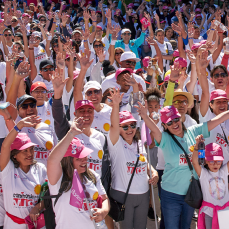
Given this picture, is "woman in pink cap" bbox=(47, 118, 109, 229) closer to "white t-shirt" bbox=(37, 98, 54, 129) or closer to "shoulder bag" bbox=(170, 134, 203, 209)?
"shoulder bag" bbox=(170, 134, 203, 209)

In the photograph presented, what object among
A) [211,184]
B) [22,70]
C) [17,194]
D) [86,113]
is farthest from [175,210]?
[22,70]

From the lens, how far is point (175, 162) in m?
3.29

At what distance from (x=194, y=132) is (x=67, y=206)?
5.70 feet

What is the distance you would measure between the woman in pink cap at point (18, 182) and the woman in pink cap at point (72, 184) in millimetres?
466

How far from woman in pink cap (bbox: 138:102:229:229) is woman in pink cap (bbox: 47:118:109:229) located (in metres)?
0.95

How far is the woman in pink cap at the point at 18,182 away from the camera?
2840mm

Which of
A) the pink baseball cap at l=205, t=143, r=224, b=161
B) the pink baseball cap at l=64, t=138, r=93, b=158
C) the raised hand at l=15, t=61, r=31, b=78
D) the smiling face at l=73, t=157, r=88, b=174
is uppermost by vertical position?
the raised hand at l=15, t=61, r=31, b=78

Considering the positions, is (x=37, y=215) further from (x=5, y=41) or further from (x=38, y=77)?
(x=5, y=41)

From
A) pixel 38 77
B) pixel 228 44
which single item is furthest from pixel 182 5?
pixel 38 77

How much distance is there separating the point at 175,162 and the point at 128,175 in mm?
539

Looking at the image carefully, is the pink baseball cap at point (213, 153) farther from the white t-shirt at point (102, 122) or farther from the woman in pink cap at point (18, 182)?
the woman in pink cap at point (18, 182)

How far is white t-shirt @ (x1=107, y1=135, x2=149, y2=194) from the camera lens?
3285 mm

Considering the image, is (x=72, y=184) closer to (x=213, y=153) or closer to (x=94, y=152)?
(x=94, y=152)

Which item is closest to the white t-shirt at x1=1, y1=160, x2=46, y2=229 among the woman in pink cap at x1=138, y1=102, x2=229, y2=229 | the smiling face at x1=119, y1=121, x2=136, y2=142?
the smiling face at x1=119, y1=121, x2=136, y2=142
